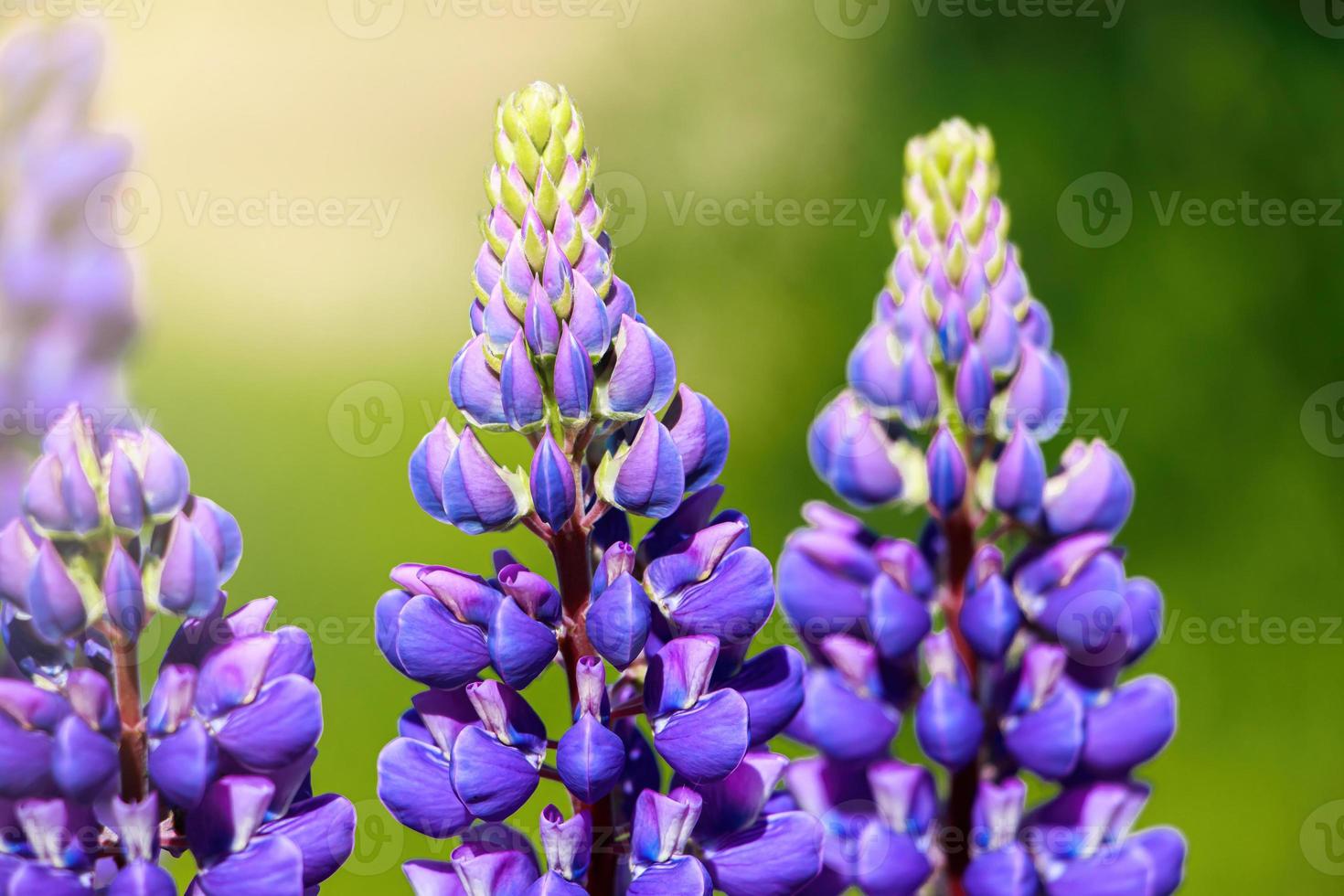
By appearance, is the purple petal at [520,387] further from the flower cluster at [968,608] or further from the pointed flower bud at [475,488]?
the flower cluster at [968,608]

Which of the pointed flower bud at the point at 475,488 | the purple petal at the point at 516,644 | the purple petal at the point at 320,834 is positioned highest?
the pointed flower bud at the point at 475,488

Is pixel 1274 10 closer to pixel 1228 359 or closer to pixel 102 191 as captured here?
pixel 1228 359

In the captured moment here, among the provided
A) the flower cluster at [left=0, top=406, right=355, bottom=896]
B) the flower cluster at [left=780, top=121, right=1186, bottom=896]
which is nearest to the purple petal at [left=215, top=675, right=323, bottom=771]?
the flower cluster at [left=0, top=406, right=355, bottom=896]

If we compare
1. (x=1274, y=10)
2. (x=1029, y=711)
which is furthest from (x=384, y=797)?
(x=1274, y=10)

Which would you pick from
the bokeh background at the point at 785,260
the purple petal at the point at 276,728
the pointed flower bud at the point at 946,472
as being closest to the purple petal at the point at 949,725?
the pointed flower bud at the point at 946,472

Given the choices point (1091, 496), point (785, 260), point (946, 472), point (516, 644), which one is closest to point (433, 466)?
point (516, 644)
